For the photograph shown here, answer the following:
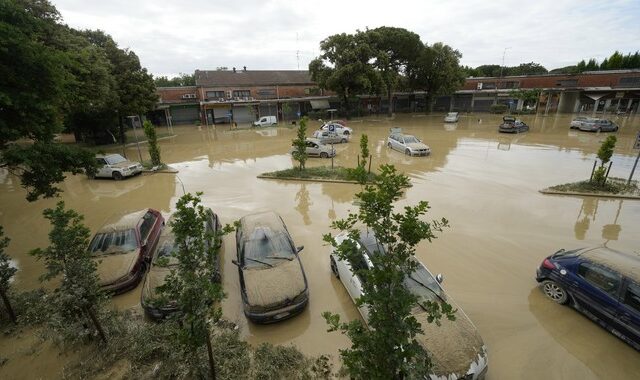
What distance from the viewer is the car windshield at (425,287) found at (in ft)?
20.2

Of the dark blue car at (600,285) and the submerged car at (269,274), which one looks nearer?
the dark blue car at (600,285)

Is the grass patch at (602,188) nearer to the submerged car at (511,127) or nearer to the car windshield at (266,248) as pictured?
the car windshield at (266,248)

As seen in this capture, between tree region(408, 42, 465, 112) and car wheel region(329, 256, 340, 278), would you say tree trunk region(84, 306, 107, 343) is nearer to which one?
car wheel region(329, 256, 340, 278)

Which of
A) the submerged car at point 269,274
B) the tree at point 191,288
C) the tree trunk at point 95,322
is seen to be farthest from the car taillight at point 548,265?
the tree trunk at point 95,322

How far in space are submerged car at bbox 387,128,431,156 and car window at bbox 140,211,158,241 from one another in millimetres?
16669

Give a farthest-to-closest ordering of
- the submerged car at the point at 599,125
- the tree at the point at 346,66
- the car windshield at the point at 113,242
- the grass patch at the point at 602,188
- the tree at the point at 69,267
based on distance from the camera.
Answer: the tree at the point at 346,66 < the submerged car at the point at 599,125 < the grass patch at the point at 602,188 < the car windshield at the point at 113,242 < the tree at the point at 69,267

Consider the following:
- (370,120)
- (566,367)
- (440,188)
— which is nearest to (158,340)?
(566,367)

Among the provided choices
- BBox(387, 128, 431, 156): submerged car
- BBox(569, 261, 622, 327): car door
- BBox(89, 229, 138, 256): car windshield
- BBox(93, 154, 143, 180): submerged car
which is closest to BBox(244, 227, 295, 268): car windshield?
BBox(89, 229, 138, 256): car windshield

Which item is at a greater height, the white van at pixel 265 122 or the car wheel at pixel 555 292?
the white van at pixel 265 122

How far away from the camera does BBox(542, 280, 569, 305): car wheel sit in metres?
6.97

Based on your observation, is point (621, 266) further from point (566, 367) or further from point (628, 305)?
point (566, 367)

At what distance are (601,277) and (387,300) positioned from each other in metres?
5.75

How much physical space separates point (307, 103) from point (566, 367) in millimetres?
45815

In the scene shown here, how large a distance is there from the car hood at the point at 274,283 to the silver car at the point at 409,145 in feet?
52.6
